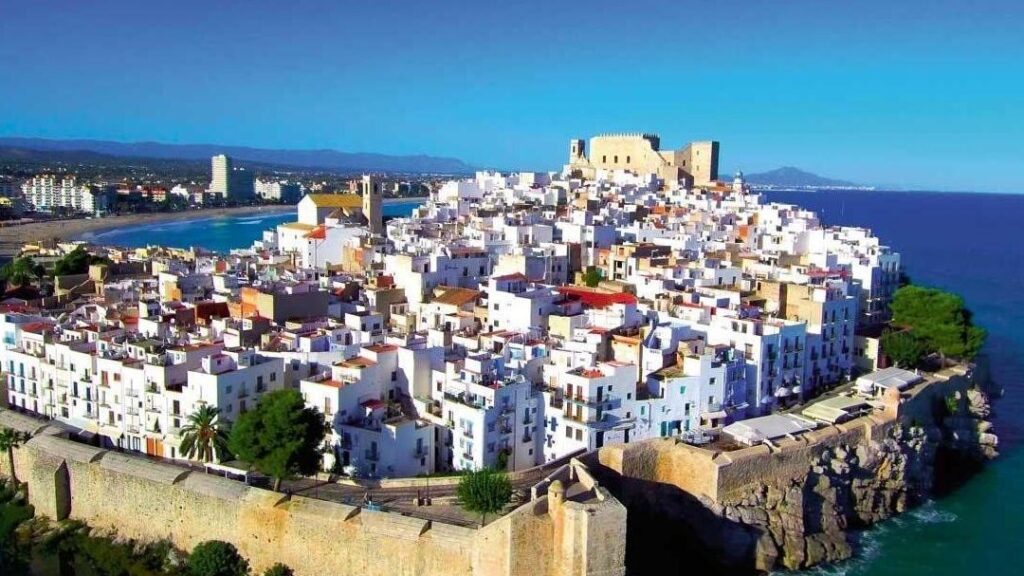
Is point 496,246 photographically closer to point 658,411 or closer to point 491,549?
point 658,411

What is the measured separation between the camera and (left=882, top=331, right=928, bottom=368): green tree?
27.4 meters

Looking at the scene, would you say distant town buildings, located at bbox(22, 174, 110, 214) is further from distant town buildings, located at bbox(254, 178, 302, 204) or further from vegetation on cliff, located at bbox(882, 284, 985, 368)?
vegetation on cliff, located at bbox(882, 284, 985, 368)

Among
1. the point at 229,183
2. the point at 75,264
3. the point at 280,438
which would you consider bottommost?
the point at 280,438

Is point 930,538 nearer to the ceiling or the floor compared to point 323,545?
nearer to the floor

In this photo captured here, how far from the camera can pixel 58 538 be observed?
18.2 meters

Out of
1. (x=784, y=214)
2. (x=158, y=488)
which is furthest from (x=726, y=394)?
(x=784, y=214)

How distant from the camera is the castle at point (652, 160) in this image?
58281 mm

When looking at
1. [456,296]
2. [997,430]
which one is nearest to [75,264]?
[456,296]

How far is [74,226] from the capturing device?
3356 inches

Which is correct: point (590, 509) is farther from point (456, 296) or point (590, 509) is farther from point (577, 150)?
point (577, 150)

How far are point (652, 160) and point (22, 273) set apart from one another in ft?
117

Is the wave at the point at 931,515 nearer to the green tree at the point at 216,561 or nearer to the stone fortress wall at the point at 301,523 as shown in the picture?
the stone fortress wall at the point at 301,523

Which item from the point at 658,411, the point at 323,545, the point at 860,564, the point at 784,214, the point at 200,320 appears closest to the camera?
the point at 323,545

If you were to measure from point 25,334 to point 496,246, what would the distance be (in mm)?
15938
